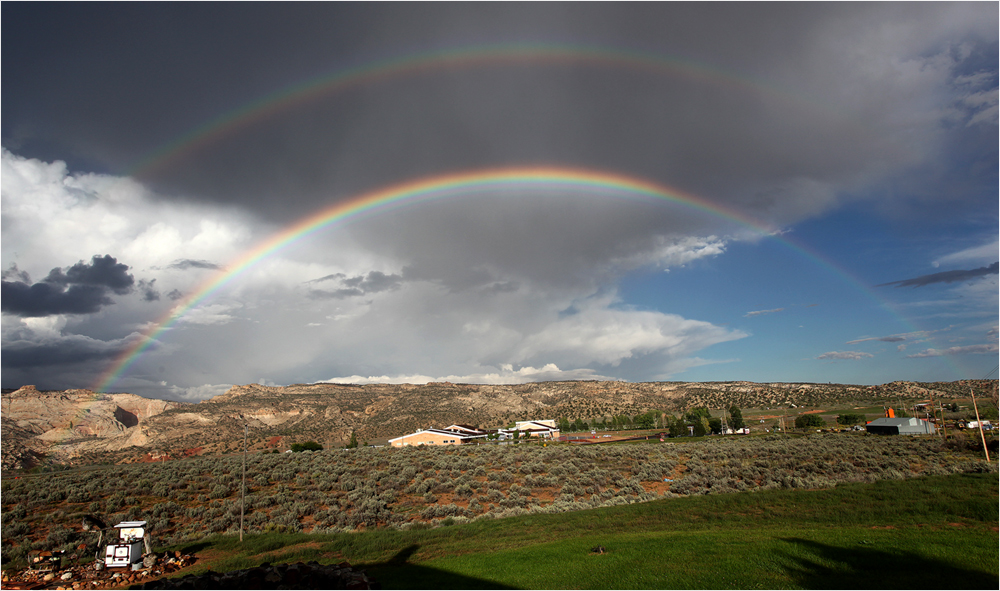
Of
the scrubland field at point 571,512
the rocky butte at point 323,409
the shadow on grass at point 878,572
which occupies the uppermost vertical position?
the shadow on grass at point 878,572

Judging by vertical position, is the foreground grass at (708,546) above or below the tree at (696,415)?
above

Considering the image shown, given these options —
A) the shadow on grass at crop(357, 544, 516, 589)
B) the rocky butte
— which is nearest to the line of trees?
the rocky butte

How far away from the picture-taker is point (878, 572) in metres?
11.4

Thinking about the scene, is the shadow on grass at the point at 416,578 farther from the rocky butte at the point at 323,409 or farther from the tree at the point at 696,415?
the rocky butte at the point at 323,409

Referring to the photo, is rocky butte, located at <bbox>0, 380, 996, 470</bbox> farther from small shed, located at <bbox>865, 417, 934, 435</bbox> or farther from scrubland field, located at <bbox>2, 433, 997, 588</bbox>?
scrubland field, located at <bbox>2, 433, 997, 588</bbox>

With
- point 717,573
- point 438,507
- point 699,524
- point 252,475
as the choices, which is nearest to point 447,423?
point 252,475

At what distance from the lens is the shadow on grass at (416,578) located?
12.2 m

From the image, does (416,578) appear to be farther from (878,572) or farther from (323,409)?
(323,409)

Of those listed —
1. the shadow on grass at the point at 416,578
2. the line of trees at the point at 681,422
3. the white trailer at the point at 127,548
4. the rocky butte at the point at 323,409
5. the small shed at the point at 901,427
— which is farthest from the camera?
the rocky butte at the point at 323,409

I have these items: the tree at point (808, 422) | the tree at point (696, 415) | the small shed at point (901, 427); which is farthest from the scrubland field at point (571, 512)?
the tree at point (696, 415)

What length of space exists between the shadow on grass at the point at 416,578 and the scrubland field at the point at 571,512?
0.12 m

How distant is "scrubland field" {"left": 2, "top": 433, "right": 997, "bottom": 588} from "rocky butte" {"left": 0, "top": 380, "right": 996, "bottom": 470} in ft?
202

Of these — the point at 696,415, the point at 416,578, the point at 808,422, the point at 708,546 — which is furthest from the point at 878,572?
the point at 696,415

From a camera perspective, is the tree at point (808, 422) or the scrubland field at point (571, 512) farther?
the tree at point (808, 422)
